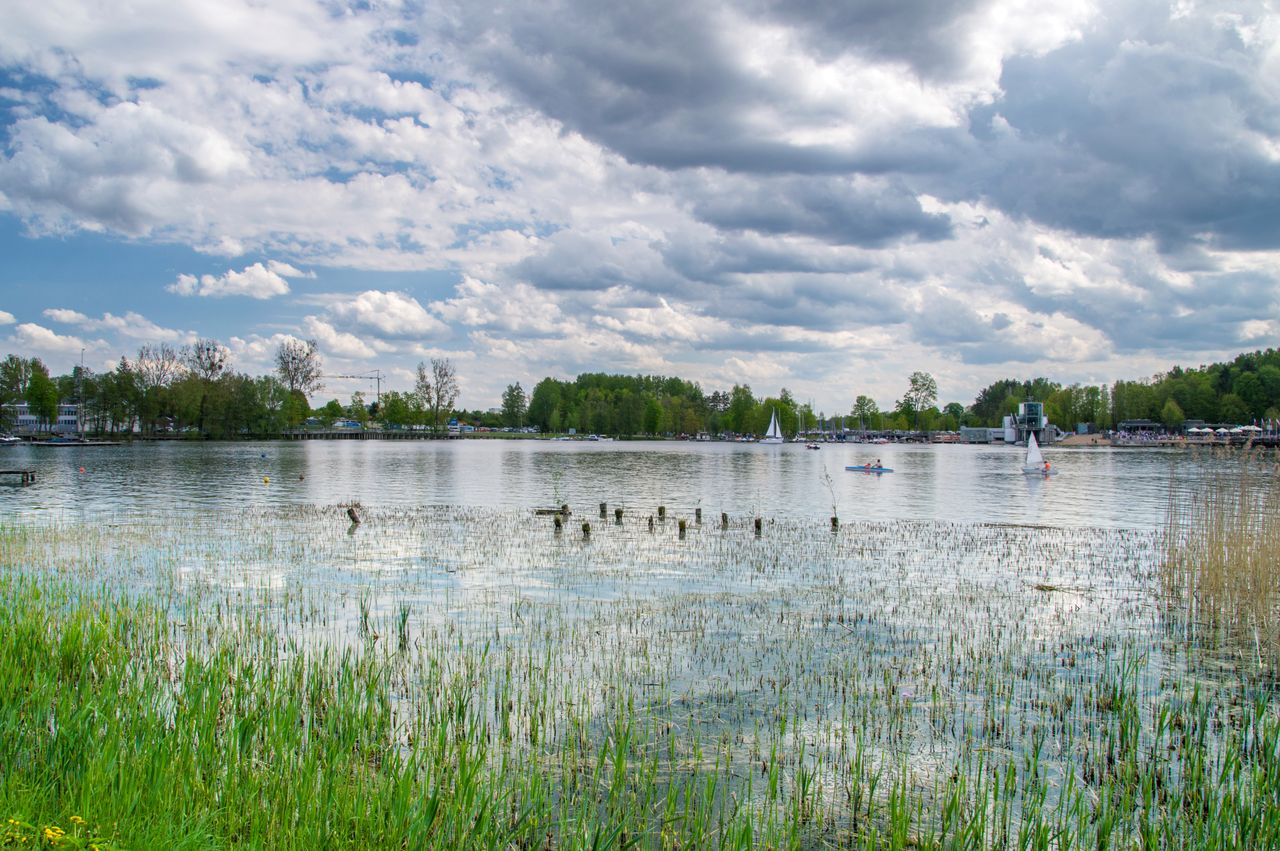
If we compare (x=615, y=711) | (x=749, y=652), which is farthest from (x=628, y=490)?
(x=615, y=711)

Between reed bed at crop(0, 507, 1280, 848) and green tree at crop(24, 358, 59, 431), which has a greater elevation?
green tree at crop(24, 358, 59, 431)

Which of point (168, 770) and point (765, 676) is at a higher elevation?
point (168, 770)

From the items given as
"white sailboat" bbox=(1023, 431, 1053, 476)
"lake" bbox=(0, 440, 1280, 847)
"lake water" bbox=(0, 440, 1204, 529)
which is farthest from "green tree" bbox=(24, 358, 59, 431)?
"white sailboat" bbox=(1023, 431, 1053, 476)

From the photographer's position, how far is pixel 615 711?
444 inches

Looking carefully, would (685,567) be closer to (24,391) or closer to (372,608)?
(372,608)

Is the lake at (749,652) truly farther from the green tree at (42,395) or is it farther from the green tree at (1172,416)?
the green tree at (1172,416)

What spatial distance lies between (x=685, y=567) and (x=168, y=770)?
1774 cm

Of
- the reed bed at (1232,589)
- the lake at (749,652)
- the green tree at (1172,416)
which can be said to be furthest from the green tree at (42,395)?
the green tree at (1172,416)

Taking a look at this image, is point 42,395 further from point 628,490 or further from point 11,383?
point 628,490

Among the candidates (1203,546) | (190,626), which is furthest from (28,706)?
(1203,546)

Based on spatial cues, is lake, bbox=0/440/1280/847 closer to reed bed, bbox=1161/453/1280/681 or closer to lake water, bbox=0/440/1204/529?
reed bed, bbox=1161/453/1280/681

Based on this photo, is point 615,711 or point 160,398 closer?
point 615,711

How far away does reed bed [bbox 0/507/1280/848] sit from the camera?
7.33 metres

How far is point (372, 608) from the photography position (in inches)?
704
